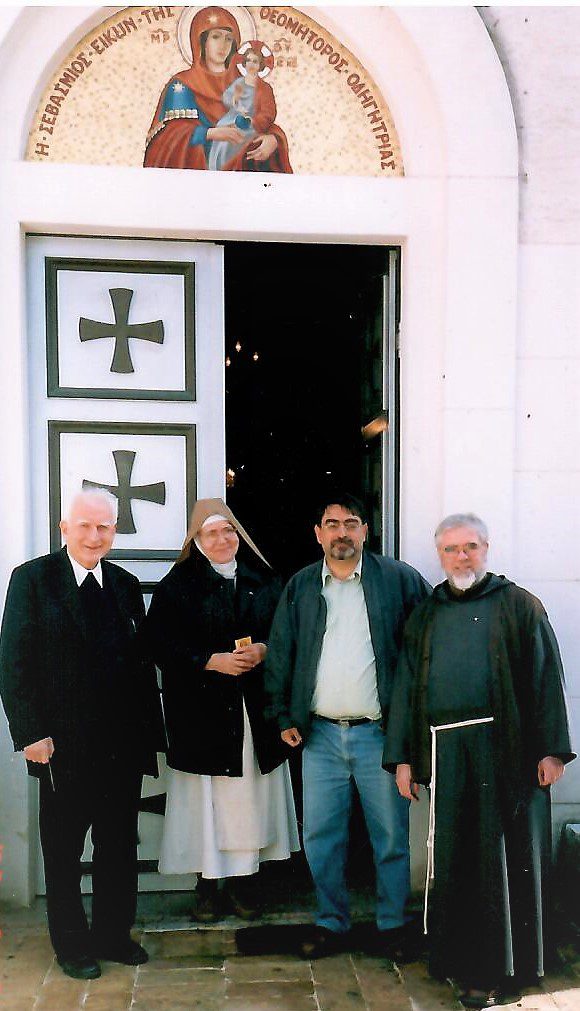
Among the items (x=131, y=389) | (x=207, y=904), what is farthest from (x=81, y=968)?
(x=131, y=389)

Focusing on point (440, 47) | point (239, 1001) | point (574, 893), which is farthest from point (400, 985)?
point (440, 47)

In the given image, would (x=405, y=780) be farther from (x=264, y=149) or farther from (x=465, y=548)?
(x=264, y=149)

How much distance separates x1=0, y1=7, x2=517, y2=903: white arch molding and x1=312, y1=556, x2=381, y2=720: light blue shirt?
0.59 meters

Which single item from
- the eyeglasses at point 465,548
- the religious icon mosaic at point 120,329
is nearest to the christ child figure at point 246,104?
the religious icon mosaic at point 120,329

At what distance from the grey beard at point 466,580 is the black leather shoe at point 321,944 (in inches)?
57.4

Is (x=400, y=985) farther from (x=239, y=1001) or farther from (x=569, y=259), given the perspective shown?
(x=569, y=259)

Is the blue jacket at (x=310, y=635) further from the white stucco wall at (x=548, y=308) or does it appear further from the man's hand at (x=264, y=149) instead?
the man's hand at (x=264, y=149)

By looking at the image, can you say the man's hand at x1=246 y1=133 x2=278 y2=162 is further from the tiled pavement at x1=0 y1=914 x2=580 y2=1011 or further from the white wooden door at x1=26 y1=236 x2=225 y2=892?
the tiled pavement at x1=0 y1=914 x2=580 y2=1011

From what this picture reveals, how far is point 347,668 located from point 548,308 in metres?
1.82

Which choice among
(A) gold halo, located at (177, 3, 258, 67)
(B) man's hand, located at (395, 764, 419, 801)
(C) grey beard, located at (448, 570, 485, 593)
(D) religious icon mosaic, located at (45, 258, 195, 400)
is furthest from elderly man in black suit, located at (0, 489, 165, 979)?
(A) gold halo, located at (177, 3, 258, 67)

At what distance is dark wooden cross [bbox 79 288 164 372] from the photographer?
13.0 ft

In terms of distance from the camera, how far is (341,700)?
349cm

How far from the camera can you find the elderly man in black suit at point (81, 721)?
10.7 ft

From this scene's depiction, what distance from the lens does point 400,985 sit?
3.33m
